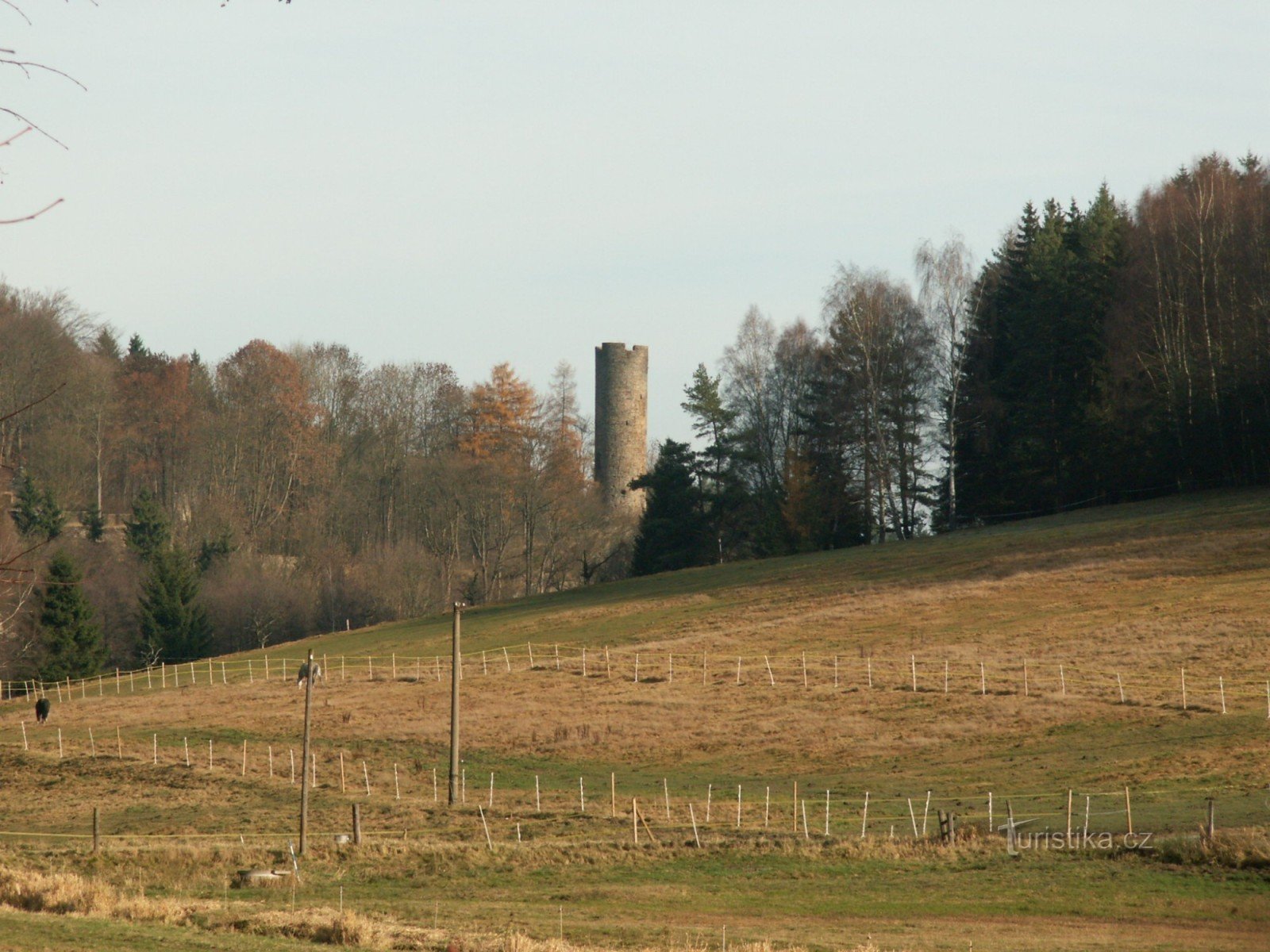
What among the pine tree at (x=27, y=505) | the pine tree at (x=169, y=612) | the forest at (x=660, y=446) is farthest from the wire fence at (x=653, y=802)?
the pine tree at (x=169, y=612)

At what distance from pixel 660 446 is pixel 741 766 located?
44.5m

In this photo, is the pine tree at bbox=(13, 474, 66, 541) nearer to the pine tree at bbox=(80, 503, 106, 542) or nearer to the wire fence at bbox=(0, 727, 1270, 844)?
the pine tree at bbox=(80, 503, 106, 542)

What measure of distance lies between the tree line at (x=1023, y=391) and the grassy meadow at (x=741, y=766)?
12.6 feet

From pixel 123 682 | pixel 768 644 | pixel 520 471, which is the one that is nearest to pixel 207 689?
pixel 123 682

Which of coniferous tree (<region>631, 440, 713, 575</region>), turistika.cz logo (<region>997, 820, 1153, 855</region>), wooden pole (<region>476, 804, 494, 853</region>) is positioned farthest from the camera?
coniferous tree (<region>631, 440, 713, 575</region>)

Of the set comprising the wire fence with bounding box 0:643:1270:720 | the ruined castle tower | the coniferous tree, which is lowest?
the wire fence with bounding box 0:643:1270:720

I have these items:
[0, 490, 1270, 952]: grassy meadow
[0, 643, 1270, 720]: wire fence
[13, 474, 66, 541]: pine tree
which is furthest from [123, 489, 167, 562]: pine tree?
[0, 490, 1270, 952]: grassy meadow

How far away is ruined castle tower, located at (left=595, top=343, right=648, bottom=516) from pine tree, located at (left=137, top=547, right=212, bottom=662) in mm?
31177

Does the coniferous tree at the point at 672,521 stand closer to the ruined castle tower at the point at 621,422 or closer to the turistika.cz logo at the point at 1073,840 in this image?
the ruined castle tower at the point at 621,422

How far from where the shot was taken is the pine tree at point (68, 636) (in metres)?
63.6

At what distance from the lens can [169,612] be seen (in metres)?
70.8

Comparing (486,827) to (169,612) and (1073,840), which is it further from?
(169,612)

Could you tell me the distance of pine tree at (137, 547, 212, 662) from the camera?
232 feet

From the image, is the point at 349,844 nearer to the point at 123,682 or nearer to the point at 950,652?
the point at 950,652
